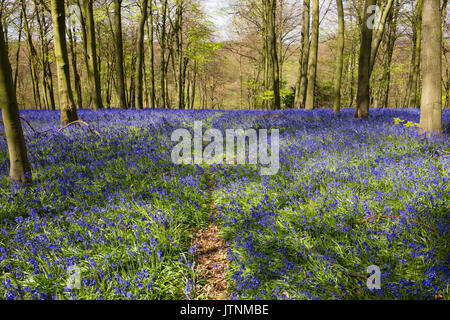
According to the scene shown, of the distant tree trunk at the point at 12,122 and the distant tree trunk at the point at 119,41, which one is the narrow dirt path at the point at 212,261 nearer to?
the distant tree trunk at the point at 12,122

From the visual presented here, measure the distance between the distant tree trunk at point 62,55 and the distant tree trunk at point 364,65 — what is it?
30.1 ft

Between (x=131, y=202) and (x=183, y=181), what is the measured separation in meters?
1.03

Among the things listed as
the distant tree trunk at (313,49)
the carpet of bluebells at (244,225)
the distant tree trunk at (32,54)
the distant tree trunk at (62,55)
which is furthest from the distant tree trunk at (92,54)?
the distant tree trunk at (313,49)

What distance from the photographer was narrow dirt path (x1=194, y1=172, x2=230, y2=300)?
2581 millimetres

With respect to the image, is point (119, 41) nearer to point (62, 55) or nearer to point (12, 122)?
point (62, 55)

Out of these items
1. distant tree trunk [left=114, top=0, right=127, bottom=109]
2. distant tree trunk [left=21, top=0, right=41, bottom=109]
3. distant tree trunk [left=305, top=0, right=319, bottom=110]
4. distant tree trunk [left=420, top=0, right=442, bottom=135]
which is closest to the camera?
distant tree trunk [left=420, top=0, right=442, bottom=135]

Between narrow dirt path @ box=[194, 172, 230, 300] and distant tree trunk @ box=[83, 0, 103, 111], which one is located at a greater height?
distant tree trunk @ box=[83, 0, 103, 111]

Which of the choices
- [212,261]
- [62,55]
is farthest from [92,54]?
[212,261]

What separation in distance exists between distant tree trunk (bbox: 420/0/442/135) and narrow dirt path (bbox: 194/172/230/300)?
5.22 meters

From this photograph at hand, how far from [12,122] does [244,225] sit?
407 centimetres

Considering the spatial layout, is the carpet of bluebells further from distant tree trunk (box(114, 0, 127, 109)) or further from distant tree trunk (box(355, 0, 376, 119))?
distant tree trunk (box(114, 0, 127, 109))

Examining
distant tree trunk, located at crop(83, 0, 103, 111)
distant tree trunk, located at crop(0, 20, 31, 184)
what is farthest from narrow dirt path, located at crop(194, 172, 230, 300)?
distant tree trunk, located at crop(83, 0, 103, 111)

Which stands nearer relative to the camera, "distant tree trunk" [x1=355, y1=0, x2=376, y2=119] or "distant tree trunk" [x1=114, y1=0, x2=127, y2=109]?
"distant tree trunk" [x1=355, y1=0, x2=376, y2=119]

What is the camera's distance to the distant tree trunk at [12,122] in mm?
3830
